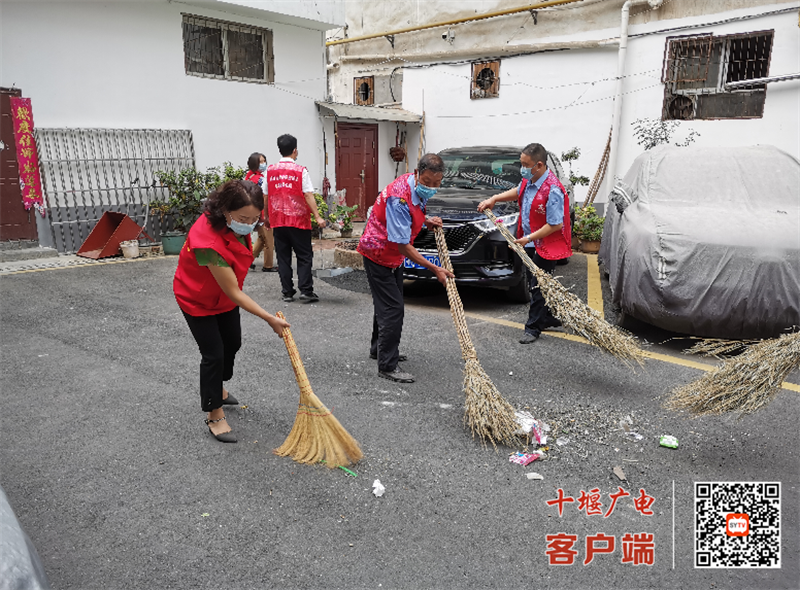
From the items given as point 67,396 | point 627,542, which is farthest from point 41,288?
point 627,542

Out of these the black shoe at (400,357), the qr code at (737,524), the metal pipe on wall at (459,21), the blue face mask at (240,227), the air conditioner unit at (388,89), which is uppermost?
the metal pipe on wall at (459,21)

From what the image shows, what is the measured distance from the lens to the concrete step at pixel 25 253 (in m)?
8.45

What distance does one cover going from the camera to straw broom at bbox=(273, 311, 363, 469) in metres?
3.13

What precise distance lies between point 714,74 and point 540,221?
7.98 metres

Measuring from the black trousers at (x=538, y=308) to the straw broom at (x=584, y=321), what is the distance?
28 centimetres

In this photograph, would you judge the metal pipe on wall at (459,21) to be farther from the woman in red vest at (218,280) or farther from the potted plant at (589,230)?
the woman in red vest at (218,280)

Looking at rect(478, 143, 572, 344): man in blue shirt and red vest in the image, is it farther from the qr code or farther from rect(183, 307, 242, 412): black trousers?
rect(183, 307, 242, 412): black trousers

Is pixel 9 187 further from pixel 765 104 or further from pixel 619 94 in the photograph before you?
pixel 765 104

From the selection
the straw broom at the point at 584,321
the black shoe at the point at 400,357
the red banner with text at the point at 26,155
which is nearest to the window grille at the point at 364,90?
the red banner with text at the point at 26,155

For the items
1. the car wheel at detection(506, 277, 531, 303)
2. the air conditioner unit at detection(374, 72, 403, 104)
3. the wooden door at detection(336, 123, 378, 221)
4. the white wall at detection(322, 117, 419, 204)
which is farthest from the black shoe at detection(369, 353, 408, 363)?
the air conditioner unit at detection(374, 72, 403, 104)

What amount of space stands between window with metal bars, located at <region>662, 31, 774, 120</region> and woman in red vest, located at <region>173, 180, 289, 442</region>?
10.4 m

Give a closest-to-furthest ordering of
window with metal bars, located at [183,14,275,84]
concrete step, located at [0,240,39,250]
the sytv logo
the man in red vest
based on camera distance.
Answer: the sytv logo, the man in red vest, concrete step, located at [0,240,39,250], window with metal bars, located at [183,14,275,84]

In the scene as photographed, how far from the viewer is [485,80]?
13.5 m

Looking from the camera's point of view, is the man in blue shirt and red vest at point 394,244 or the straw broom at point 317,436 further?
the man in blue shirt and red vest at point 394,244
